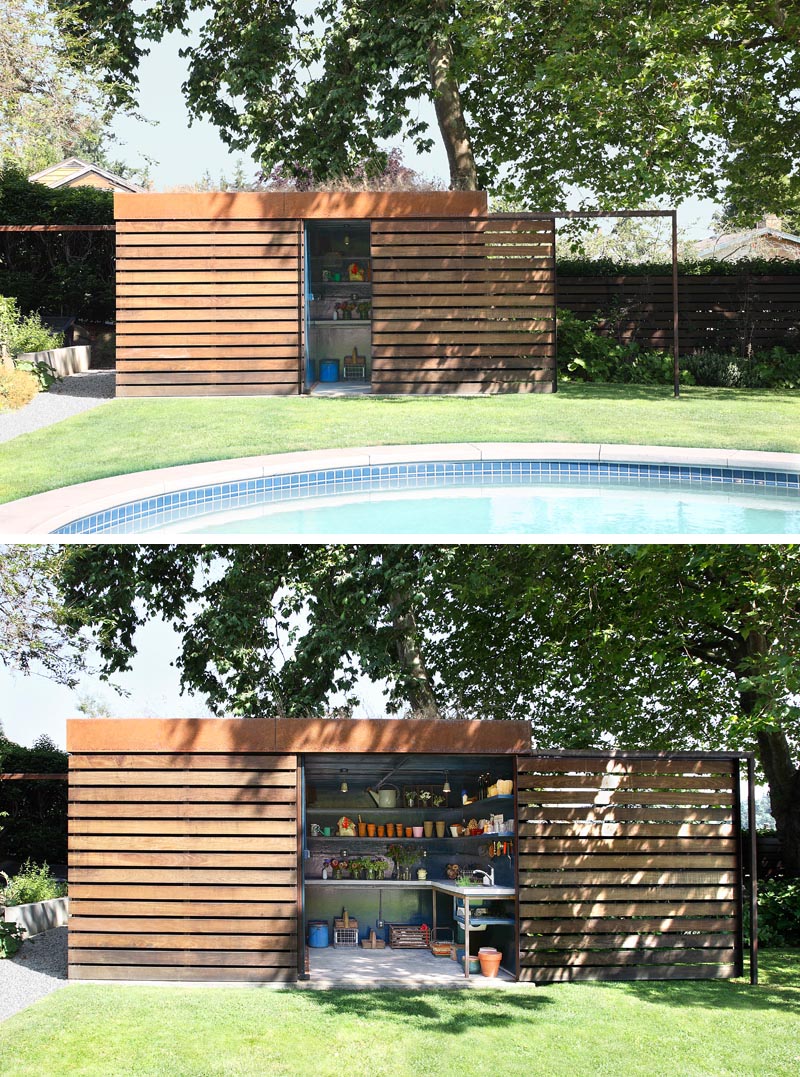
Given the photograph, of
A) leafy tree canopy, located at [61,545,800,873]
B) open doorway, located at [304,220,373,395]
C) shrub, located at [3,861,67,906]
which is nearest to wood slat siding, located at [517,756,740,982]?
leafy tree canopy, located at [61,545,800,873]

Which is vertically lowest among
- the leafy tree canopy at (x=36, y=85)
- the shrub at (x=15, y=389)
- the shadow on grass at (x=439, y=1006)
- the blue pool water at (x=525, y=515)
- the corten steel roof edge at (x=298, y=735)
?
the shadow on grass at (x=439, y=1006)

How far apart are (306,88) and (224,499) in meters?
11.2

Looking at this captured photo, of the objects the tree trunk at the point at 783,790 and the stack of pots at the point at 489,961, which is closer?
the stack of pots at the point at 489,961

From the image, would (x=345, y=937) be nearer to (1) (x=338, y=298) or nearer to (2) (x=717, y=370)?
(1) (x=338, y=298)

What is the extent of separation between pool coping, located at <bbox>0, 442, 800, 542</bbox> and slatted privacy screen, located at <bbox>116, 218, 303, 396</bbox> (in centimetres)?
406

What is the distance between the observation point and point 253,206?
14.2 meters

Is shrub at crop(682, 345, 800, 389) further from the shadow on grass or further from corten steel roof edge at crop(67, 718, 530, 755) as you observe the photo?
the shadow on grass

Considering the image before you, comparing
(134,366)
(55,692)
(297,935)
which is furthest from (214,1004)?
(55,692)

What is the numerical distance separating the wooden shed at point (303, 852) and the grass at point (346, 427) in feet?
8.00

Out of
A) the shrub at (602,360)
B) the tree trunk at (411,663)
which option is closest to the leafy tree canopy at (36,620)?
the tree trunk at (411,663)

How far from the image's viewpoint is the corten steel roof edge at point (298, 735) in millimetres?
9664

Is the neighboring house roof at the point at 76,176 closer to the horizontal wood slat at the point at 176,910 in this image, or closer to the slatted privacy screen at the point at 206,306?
the slatted privacy screen at the point at 206,306

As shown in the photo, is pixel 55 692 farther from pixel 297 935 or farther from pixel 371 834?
pixel 297 935

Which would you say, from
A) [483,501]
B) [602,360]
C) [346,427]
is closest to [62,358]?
[346,427]
